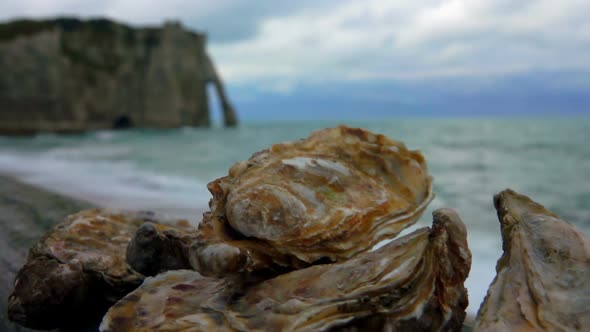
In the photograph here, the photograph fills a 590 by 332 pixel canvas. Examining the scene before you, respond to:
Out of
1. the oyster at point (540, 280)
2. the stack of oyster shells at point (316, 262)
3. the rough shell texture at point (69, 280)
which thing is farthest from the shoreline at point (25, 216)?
the oyster at point (540, 280)

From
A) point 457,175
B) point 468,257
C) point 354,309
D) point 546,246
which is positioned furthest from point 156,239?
point 457,175

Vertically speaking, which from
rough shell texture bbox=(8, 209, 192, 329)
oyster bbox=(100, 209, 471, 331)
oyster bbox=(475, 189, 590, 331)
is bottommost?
rough shell texture bbox=(8, 209, 192, 329)

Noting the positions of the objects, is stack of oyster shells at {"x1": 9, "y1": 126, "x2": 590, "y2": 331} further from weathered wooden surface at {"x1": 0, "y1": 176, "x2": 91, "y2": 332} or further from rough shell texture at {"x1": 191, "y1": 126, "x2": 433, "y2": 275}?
weathered wooden surface at {"x1": 0, "y1": 176, "x2": 91, "y2": 332}

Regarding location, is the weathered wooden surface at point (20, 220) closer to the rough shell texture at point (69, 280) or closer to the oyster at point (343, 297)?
the rough shell texture at point (69, 280)

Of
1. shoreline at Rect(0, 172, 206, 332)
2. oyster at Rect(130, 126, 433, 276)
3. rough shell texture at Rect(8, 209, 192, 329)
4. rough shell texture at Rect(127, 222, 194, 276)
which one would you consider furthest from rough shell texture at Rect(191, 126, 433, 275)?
shoreline at Rect(0, 172, 206, 332)

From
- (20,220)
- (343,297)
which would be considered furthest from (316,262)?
(20,220)

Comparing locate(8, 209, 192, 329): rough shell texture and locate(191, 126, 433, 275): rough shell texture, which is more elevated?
locate(191, 126, 433, 275): rough shell texture

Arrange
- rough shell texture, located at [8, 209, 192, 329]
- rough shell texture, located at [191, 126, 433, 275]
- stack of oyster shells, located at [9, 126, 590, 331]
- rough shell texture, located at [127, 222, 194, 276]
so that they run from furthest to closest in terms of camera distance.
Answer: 1. rough shell texture, located at [127, 222, 194, 276]
2. rough shell texture, located at [8, 209, 192, 329]
3. rough shell texture, located at [191, 126, 433, 275]
4. stack of oyster shells, located at [9, 126, 590, 331]
